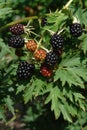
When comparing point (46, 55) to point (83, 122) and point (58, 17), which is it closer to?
point (58, 17)

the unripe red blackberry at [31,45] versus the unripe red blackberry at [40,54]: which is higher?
the unripe red blackberry at [31,45]

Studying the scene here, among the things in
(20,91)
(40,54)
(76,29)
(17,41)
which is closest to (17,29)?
(17,41)

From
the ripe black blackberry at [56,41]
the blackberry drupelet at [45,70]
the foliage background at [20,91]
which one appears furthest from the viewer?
the foliage background at [20,91]

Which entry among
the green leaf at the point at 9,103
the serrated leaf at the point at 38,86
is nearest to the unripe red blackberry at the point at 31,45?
the serrated leaf at the point at 38,86

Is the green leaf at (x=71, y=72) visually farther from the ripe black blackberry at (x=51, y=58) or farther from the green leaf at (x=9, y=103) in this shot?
the green leaf at (x=9, y=103)

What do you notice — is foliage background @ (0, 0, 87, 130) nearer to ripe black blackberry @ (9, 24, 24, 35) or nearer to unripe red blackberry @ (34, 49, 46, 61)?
ripe black blackberry @ (9, 24, 24, 35)

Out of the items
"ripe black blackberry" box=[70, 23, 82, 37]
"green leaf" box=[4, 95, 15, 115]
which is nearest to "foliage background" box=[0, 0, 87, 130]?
"green leaf" box=[4, 95, 15, 115]

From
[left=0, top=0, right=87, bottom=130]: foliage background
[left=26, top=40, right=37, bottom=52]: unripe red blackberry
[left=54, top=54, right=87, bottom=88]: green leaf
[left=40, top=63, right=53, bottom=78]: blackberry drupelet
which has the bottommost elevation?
[left=0, top=0, right=87, bottom=130]: foliage background
